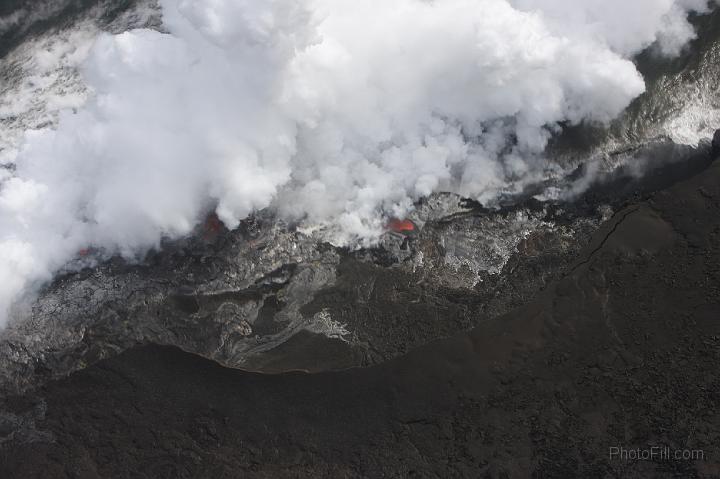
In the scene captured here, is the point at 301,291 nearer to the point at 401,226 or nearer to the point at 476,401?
the point at 401,226

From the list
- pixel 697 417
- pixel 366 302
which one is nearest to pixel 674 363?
pixel 697 417

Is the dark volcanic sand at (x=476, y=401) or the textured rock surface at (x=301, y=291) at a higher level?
the textured rock surface at (x=301, y=291)

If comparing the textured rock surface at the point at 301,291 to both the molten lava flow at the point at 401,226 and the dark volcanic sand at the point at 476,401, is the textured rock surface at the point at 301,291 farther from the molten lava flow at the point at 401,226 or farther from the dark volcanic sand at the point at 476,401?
the dark volcanic sand at the point at 476,401

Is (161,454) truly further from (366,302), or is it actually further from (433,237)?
(433,237)

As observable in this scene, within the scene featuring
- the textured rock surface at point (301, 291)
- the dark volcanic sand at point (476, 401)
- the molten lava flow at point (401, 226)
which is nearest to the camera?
the dark volcanic sand at point (476, 401)

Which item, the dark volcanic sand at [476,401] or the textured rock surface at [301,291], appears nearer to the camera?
the dark volcanic sand at [476,401]

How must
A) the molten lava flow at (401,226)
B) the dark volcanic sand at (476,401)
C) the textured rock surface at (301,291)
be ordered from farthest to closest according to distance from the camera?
the molten lava flow at (401,226)
the textured rock surface at (301,291)
the dark volcanic sand at (476,401)
